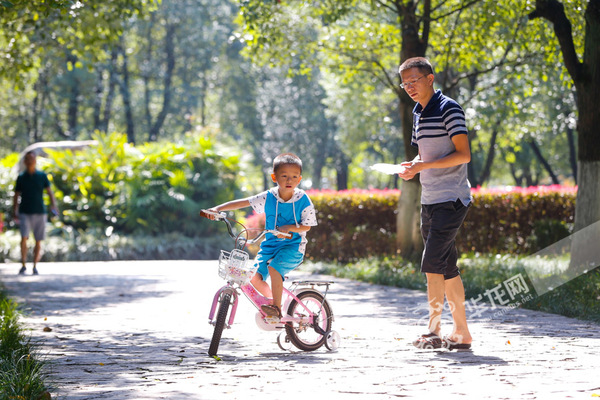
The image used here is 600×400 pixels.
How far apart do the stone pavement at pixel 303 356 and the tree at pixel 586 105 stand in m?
2.78

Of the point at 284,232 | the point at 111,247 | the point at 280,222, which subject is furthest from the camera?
the point at 111,247

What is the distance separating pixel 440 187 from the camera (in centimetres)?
577

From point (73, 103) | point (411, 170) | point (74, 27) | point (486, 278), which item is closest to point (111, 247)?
point (74, 27)

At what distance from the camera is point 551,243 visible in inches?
615

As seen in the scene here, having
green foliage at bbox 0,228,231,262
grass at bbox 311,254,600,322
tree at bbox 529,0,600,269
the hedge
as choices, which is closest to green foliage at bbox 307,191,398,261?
the hedge

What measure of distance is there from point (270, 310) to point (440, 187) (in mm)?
1519

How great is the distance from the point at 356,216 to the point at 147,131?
36.0 metres

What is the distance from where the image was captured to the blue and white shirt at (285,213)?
582 centimetres

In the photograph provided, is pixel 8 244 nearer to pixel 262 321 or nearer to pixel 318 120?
pixel 262 321

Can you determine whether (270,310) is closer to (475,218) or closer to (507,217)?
(475,218)

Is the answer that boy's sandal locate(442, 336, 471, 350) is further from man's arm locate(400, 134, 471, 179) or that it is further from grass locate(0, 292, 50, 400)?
grass locate(0, 292, 50, 400)

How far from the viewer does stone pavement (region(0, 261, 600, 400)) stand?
4562 mm

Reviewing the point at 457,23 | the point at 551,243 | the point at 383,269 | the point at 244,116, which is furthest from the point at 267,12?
the point at 244,116

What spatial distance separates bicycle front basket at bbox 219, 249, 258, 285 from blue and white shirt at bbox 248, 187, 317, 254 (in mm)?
240
